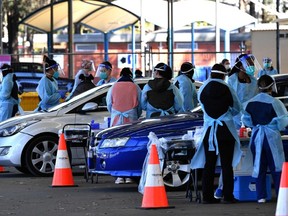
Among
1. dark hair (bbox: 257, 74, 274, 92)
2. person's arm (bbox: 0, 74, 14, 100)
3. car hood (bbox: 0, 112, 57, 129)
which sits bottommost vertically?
car hood (bbox: 0, 112, 57, 129)

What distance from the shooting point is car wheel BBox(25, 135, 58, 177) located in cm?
1675

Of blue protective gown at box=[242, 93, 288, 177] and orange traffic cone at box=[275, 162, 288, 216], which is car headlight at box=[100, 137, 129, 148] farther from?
orange traffic cone at box=[275, 162, 288, 216]

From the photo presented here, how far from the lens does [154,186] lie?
11.7 m

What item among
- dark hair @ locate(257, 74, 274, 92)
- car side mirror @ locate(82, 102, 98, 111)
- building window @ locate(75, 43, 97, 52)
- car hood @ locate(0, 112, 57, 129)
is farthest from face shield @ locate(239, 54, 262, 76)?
building window @ locate(75, 43, 97, 52)

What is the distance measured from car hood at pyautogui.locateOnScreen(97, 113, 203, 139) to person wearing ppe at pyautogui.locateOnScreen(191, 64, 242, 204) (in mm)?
1209

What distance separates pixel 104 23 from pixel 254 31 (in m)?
10.3

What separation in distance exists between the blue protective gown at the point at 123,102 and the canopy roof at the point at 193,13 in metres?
29.0

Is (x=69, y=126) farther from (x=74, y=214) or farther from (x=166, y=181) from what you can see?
(x=74, y=214)

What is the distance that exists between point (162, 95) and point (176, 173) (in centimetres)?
191

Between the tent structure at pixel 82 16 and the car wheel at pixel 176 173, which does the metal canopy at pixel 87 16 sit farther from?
the car wheel at pixel 176 173

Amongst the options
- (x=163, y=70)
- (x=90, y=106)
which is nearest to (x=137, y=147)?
(x=163, y=70)

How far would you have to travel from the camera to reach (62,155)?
14.7 meters

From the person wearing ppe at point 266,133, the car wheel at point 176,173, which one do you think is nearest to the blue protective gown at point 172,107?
the car wheel at point 176,173

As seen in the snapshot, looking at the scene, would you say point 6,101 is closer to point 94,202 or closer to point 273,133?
point 94,202
